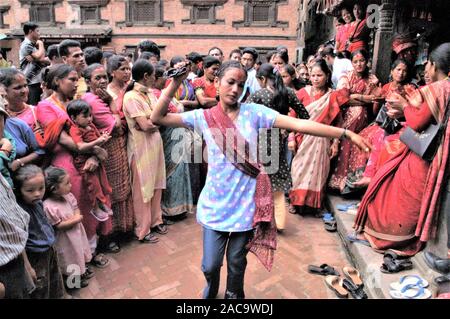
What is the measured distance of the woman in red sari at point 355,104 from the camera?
4.45 m

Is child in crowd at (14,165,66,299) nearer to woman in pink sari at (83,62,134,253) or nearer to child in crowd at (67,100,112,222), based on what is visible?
child in crowd at (67,100,112,222)

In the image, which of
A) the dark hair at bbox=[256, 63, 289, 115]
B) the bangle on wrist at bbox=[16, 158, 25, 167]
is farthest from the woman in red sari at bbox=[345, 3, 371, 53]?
the bangle on wrist at bbox=[16, 158, 25, 167]

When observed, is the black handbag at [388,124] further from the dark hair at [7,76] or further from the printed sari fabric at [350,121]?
the dark hair at [7,76]

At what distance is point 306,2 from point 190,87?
47.6 ft

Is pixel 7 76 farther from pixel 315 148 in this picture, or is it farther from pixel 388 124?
pixel 388 124

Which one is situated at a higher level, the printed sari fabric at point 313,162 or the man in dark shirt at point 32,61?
the man in dark shirt at point 32,61

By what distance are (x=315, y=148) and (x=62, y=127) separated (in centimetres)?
286

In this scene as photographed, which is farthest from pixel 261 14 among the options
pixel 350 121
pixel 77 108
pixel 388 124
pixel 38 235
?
pixel 38 235

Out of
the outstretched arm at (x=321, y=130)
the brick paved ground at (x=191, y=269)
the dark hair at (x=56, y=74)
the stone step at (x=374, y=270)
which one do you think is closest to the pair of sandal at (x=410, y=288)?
the stone step at (x=374, y=270)

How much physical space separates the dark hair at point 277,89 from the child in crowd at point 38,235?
2275mm

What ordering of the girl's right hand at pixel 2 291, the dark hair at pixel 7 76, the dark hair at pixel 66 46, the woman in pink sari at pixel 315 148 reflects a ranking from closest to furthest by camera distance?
the girl's right hand at pixel 2 291 < the dark hair at pixel 7 76 < the dark hair at pixel 66 46 < the woman in pink sari at pixel 315 148

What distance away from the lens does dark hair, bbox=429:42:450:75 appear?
2.73 meters

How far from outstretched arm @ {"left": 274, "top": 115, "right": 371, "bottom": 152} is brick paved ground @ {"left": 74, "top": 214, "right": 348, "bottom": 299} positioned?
1563mm
